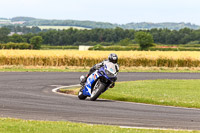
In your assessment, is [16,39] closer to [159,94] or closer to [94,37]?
[94,37]

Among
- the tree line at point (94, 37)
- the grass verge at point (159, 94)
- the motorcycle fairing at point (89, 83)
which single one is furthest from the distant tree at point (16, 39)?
the motorcycle fairing at point (89, 83)

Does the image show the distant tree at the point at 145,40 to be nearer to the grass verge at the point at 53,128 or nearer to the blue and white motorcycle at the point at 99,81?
the blue and white motorcycle at the point at 99,81

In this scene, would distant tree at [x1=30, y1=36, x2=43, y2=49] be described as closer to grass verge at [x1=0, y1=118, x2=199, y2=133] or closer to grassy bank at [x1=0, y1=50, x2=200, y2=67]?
grassy bank at [x1=0, y1=50, x2=200, y2=67]

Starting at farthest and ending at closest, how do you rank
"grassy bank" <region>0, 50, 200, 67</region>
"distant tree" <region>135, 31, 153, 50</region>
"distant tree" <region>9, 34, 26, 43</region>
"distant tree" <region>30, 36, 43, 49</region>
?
"distant tree" <region>9, 34, 26, 43</region>
"distant tree" <region>30, 36, 43, 49</region>
"distant tree" <region>135, 31, 153, 50</region>
"grassy bank" <region>0, 50, 200, 67</region>

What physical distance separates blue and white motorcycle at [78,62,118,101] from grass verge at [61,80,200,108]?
128cm

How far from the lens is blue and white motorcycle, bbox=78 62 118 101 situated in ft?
57.9

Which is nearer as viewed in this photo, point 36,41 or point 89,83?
point 89,83

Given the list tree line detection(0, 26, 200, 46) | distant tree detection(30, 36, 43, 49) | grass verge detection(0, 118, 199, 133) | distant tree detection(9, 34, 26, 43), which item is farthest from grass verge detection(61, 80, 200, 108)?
→ tree line detection(0, 26, 200, 46)

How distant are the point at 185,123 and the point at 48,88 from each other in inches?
459

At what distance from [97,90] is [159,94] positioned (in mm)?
3217

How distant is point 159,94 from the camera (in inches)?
779

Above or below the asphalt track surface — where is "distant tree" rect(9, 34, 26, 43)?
below

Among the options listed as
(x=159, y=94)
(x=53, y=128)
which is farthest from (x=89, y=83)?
(x=53, y=128)

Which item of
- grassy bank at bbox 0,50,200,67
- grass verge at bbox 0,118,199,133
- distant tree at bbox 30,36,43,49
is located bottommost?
distant tree at bbox 30,36,43,49
